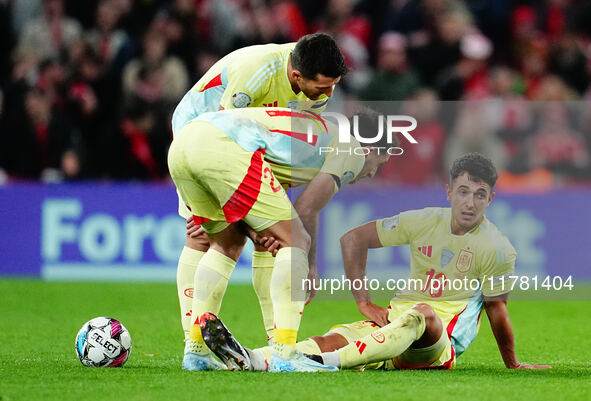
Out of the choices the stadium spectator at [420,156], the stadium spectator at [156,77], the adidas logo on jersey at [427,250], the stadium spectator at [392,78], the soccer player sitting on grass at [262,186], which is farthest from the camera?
the stadium spectator at [156,77]

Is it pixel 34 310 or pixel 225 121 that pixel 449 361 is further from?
pixel 34 310

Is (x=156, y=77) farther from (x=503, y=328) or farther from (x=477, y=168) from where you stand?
(x=503, y=328)

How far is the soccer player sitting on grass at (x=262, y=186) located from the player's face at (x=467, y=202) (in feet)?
1.54

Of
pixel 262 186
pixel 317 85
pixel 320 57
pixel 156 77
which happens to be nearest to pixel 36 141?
pixel 156 77

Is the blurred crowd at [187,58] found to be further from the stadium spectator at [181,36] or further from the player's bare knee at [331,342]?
the player's bare knee at [331,342]

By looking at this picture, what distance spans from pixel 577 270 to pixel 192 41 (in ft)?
22.0

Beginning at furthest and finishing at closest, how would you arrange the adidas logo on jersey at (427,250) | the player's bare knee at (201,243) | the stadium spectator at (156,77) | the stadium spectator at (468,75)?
the stadium spectator at (468,75) < the stadium spectator at (156,77) < the player's bare knee at (201,243) < the adidas logo on jersey at (427,250)

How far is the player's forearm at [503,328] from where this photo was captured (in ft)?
18.9

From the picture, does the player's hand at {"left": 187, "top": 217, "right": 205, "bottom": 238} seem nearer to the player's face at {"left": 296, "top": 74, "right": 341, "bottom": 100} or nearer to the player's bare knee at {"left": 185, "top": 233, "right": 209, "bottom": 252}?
the player's bare knee at {"left": 185, "top": 233, "right": 209, "bottom": 252}

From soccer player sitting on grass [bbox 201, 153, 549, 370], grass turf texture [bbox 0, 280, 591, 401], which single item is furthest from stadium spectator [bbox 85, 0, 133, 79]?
soccer player sitting on grass [bbox 201, 153, 549, 370]

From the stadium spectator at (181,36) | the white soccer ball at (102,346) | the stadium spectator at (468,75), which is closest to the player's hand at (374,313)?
the white soccer ball at (102,346)

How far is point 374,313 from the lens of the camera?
5.91 metres

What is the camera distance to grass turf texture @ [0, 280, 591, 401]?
4898mm

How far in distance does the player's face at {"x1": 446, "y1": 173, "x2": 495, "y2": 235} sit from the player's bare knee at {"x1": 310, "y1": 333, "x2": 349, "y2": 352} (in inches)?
32.9
